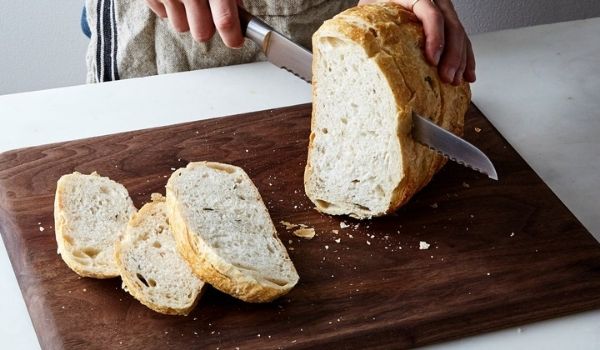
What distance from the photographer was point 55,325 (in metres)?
1.65

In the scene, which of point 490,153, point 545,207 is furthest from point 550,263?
point 490,153

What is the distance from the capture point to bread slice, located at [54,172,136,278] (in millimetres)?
1754

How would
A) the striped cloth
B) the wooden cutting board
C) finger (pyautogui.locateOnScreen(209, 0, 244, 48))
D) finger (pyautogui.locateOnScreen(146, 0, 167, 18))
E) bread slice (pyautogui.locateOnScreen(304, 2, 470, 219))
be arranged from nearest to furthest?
the wooden cutting board, bread slice (pyautogui.locateOnScreen(304, 2, 470, 219)), finger (pyautogui.locateOnScreen(209, 0, 244, 48)), finger (pyautogui.locateOnScreen(146, 0, 167, 18)), the striped cloth

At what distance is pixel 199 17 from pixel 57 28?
173 centimetres

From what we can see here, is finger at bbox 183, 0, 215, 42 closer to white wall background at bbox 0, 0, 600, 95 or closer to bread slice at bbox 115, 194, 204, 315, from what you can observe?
bread slice at bbox 115, 194, 204, 315

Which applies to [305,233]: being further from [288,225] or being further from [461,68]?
[461,68]

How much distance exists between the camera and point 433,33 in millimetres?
1899

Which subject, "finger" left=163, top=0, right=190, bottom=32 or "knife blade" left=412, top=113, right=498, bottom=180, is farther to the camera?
"finger" left=163, top=0, right=190, bottom=32

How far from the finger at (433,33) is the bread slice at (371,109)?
0.02 metres

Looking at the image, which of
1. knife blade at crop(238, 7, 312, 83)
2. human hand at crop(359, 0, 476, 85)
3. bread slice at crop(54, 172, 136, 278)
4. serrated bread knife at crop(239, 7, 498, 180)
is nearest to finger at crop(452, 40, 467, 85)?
human hand at crop(359, 0, 476, 85)

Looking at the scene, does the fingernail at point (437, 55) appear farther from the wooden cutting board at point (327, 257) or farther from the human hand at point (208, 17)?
the human hand at point (208, 17)

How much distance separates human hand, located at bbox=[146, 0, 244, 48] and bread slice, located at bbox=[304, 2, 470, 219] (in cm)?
17

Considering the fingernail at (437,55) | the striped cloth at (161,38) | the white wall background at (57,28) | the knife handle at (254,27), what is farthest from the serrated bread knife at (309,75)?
the white wall background at (57,28)

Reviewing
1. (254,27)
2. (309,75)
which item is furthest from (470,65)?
(254,27)
